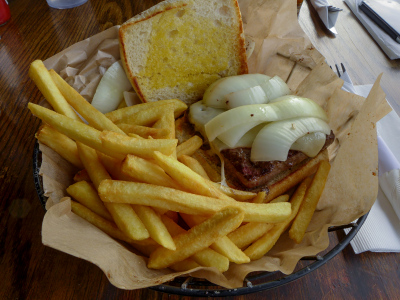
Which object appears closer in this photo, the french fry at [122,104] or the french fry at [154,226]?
the french fry at [154,226]

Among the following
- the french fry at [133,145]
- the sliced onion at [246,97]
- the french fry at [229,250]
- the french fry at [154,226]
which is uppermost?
the french fry at [133,145]

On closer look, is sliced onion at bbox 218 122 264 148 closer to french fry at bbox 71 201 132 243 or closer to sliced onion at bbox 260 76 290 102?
sliced onion at bbox 260 76 290 102

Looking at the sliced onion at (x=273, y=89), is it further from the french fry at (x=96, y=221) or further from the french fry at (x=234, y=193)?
the french fry at (x=96, y=221)

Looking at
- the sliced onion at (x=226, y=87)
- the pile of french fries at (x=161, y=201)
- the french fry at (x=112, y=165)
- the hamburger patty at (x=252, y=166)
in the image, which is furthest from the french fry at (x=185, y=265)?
the sliced onion at (x=226, y=87)

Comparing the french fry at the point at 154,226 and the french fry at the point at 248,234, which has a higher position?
the french fry at the point at 154,226

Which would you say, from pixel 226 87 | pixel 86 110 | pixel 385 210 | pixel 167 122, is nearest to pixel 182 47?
pixel 226 87

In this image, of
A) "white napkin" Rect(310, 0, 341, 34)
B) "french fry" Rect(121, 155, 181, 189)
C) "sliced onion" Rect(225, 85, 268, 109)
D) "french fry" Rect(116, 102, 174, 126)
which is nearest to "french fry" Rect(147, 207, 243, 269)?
"french fry" Rect(121, 155, 181, 189)
